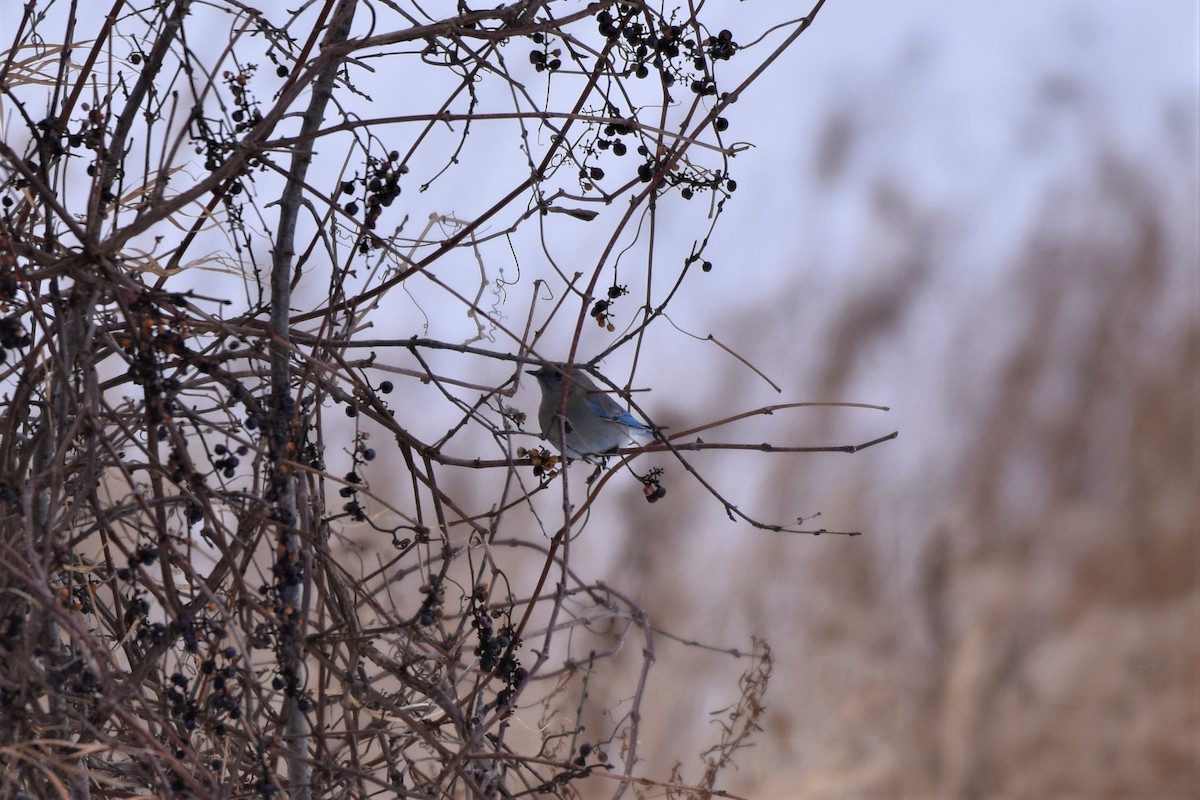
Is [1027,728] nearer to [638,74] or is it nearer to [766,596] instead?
[766,596]

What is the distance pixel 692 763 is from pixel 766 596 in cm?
47

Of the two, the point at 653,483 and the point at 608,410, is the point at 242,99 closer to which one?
the point at 653,483

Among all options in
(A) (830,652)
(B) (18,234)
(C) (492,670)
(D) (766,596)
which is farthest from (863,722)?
(B) (18,234)

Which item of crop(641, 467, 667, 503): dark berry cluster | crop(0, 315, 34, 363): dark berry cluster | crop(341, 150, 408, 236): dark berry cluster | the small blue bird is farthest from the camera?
the small blue bird

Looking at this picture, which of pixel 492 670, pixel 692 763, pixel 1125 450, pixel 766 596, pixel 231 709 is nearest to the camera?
pixel 231 709

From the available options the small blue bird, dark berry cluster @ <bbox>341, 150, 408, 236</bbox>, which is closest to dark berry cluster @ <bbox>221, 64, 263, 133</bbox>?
dark berry cluster @ <bbox>341, 150, 408, 236</bbox>

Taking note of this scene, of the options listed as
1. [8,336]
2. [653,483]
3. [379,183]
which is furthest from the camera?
[653,483]

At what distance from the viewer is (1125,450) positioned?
3322 millimetres

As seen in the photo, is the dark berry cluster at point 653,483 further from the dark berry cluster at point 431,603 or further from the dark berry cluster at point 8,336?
the dark berry cluster at point 8,336

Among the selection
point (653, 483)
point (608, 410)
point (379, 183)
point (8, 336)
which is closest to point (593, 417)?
point (608, 410)

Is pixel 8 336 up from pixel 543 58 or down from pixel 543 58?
down

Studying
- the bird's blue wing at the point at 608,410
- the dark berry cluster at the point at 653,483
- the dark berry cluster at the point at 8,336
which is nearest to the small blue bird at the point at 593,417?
the bird's blue wing at the point at 608,410

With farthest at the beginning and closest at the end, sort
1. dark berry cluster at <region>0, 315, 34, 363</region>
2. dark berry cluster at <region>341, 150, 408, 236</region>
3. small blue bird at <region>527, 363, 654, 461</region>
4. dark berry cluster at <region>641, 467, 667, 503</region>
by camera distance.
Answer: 1. small blue bird at <region>527, 363, 654, 461</region>
2. dark berry cluster at <region>641, 467, 667, 503</region>
3. dark berry cluster at <region>341, 150, 408, 236</region>
4. dark berry cluster at <region>0, 315, 34, 363</region>

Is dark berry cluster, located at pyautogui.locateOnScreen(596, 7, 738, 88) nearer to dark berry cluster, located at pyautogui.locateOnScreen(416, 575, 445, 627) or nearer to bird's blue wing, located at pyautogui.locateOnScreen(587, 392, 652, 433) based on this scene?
dark berry cluster, located at pyautogui.locateOnScreen(416, 575, 445, 627)
